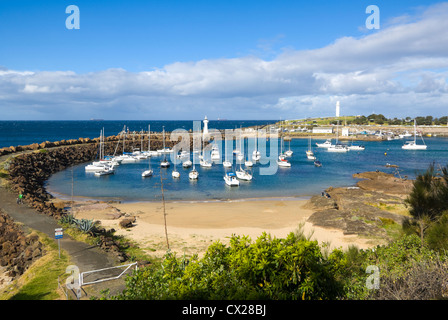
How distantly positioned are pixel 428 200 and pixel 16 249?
2322 cm

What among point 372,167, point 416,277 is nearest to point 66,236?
point 416,277

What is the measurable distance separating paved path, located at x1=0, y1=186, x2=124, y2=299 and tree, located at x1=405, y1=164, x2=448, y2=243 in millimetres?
13709

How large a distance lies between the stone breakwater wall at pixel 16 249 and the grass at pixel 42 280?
84 centimetres

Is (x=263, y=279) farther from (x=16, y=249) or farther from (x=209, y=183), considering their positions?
(x=209, y=183)

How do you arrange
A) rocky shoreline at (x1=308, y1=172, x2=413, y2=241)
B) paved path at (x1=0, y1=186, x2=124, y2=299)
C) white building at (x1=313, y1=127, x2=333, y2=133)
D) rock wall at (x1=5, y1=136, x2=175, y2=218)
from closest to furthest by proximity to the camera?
paved path at (x1=0, y1=186, x2=124, y2=299) → rocky shoreline at (x1=308, y1=172, x2=413, y2=241) → rock wall at (x1=5, y1=136, x2=175, y2=218) → white building at (x1=313, y1=127, x2=333, y2=133)

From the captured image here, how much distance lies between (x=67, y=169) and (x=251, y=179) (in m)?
37.6

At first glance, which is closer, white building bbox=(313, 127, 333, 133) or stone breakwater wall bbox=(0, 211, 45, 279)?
stone breakwater wall bbox=(0, 211, 45, 279)

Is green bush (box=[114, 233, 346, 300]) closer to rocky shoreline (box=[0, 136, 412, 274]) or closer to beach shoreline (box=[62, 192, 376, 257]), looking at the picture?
rocky shoreline (box=[0, 136, 412, 274])

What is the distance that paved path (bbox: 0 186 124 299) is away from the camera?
47.9 feet

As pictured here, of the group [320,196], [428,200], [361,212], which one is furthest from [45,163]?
[428,200]

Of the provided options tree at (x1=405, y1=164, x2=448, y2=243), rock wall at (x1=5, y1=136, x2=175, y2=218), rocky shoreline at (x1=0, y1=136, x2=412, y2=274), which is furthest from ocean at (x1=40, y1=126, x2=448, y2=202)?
tree at (x1=405, y1=164, x2=448, y2=243)

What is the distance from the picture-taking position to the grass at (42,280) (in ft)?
45.2

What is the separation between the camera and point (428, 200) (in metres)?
14.0

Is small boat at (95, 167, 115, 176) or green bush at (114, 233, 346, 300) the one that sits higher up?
green bush at (114, 233, 346, 300)
